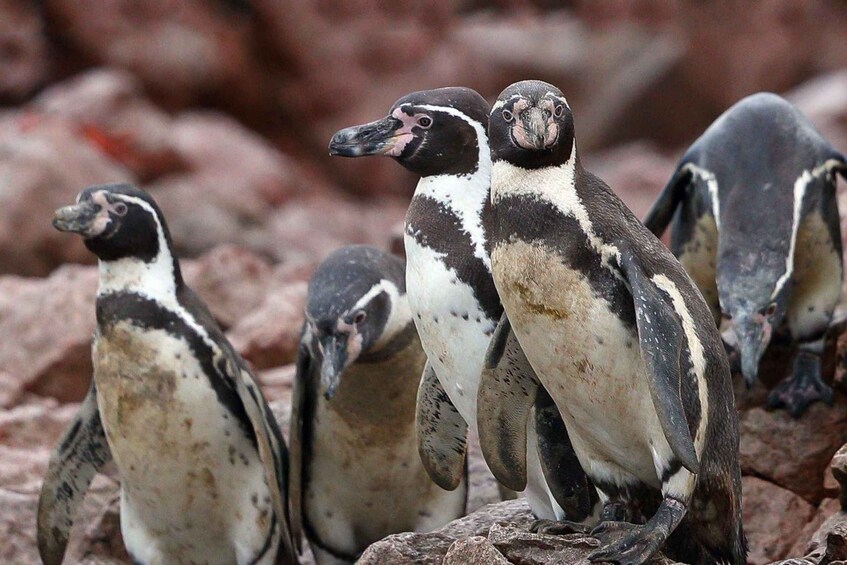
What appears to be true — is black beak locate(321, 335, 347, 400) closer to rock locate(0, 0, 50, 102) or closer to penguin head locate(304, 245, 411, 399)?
penguin head locate(304, 245, 411, 399)

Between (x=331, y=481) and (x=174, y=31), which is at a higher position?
(x=331, y=481)

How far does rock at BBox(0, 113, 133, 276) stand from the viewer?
1156cm

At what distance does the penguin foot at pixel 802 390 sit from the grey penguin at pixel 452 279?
1352 mm

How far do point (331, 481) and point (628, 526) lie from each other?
1877mm

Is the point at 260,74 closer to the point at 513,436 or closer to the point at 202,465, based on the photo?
the point at 202,465

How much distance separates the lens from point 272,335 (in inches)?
293

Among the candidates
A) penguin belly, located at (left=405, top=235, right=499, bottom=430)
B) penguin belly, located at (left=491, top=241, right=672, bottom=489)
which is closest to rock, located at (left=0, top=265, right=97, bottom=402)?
penguin belly, located at (left=405, top=235, right=499, bottom=430)

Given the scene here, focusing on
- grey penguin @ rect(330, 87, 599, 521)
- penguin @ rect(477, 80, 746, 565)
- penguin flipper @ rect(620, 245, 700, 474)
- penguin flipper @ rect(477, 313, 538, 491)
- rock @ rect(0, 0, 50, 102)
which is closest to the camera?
penguin flipper @ rect(620, 245, 700, 474)

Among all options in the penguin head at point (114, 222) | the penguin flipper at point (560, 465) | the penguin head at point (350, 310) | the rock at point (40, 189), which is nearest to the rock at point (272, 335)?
the penguin head at point (114, 222)

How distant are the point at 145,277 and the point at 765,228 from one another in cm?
224

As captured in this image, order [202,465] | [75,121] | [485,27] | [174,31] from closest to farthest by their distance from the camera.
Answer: [202,465], [75,121], [174,31], [485,27]

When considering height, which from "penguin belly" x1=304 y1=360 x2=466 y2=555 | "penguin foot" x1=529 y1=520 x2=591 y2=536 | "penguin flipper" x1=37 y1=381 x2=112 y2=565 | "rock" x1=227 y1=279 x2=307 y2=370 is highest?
"penguin foot" x1=529 y1=520 x2=591 y2=536

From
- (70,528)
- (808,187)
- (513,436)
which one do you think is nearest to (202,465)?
(70,528)

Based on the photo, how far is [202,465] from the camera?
521cm
